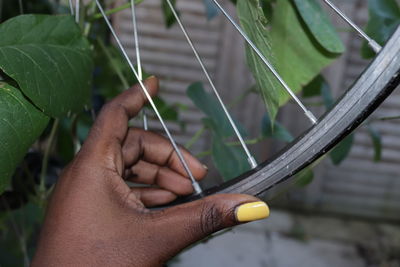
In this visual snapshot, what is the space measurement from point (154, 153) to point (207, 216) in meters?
0.19

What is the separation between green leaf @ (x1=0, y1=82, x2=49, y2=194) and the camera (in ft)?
1.78

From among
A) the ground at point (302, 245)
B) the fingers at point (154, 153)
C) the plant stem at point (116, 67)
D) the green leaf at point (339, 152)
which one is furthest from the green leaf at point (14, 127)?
the ground at point (302, 245)

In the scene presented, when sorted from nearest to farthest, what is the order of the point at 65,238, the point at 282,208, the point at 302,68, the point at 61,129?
the point at 65,238 → the point at 302,68 → the point at 61,129 → the point at 282,208

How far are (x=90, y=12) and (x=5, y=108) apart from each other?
0.29 metres

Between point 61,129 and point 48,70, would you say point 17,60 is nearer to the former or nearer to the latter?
point 48,70

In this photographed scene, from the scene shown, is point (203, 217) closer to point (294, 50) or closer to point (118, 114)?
point (118, 114)

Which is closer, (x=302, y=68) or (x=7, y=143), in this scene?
(x=7, y=143)

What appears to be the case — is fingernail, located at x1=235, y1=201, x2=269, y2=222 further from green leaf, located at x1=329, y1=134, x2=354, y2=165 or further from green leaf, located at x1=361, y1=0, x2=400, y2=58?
green leaf, located at x1=329, y1=134, x2=354, y2=165

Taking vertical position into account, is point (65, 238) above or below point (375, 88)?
below

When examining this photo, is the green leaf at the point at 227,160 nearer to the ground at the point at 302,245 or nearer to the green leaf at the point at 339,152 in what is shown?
the green leaf at the point at 339,152

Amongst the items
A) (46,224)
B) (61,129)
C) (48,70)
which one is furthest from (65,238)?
(61,129)

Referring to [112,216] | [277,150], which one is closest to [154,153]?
[112,216]

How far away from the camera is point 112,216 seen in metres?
0.54

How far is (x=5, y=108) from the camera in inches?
21.5
